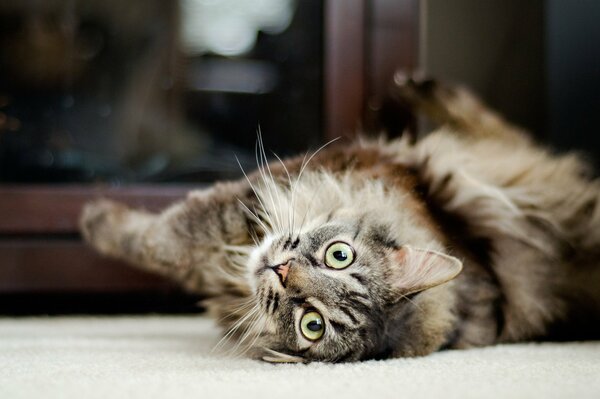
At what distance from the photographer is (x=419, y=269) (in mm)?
1110

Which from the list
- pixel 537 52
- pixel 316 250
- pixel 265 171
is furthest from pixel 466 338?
pixel 537 52

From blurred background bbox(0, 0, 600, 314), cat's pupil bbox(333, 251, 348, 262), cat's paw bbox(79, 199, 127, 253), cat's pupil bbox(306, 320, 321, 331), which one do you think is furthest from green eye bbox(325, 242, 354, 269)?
blurred background bbox(0, 0, 600, 314)

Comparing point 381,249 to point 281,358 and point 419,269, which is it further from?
point 281,358

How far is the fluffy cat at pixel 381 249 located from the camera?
1.10 metres

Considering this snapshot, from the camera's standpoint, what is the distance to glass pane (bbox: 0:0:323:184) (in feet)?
5.67

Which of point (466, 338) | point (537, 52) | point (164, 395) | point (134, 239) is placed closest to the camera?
point (164, 395)

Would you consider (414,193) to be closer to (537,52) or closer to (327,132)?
(327,132)

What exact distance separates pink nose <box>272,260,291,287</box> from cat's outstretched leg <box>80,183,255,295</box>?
22 centimetres

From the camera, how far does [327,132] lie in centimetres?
175

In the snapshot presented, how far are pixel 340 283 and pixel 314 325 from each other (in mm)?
90

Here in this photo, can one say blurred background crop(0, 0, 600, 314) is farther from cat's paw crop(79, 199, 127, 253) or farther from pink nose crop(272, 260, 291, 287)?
pink nose crop(272, 260, 291, 287)

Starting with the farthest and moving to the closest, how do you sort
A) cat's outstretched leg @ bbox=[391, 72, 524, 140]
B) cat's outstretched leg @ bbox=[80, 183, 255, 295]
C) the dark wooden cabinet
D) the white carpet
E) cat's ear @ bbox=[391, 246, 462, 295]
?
cat's outstretched leg @ bbox=[391, 72, 524, 140]
the dark wooden cabinet
cat's outstretched leg @ bbox=[80, 183, 255, 295]
cat's ear @ bbox=[391, 246, 462, 295]
the white carpet

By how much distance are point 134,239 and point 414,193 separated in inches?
24.8

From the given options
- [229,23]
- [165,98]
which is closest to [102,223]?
[165,98]
